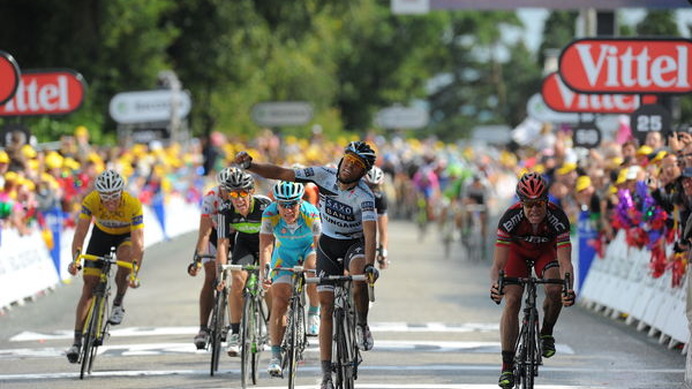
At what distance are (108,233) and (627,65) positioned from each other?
6.55 metres

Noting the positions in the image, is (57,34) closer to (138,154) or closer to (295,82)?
(138,154)

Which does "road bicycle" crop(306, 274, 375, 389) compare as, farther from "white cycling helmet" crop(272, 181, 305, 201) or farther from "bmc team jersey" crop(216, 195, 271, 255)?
"bmc team jersey" crop(216, 195, 271, 255)

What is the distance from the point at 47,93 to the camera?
70.7ft

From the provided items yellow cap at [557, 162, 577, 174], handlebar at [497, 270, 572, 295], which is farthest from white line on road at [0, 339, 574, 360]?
yellow cap at [557, 162, 577, 174]

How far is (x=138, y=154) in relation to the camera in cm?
3428

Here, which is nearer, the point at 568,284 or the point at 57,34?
the point at 568,284

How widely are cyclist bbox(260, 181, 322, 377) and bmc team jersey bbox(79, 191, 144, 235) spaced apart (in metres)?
1.81

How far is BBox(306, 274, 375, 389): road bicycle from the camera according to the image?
1175cm

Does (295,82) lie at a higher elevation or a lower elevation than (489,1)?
lower

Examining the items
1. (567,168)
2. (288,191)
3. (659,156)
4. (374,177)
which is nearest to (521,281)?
(288,191)

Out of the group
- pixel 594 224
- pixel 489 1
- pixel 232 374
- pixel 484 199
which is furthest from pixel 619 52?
pixel 484 199

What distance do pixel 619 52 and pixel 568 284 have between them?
7395 millimetres

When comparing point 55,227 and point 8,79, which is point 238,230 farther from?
point 55,227

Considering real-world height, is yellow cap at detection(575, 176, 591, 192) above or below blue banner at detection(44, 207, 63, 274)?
→ above
